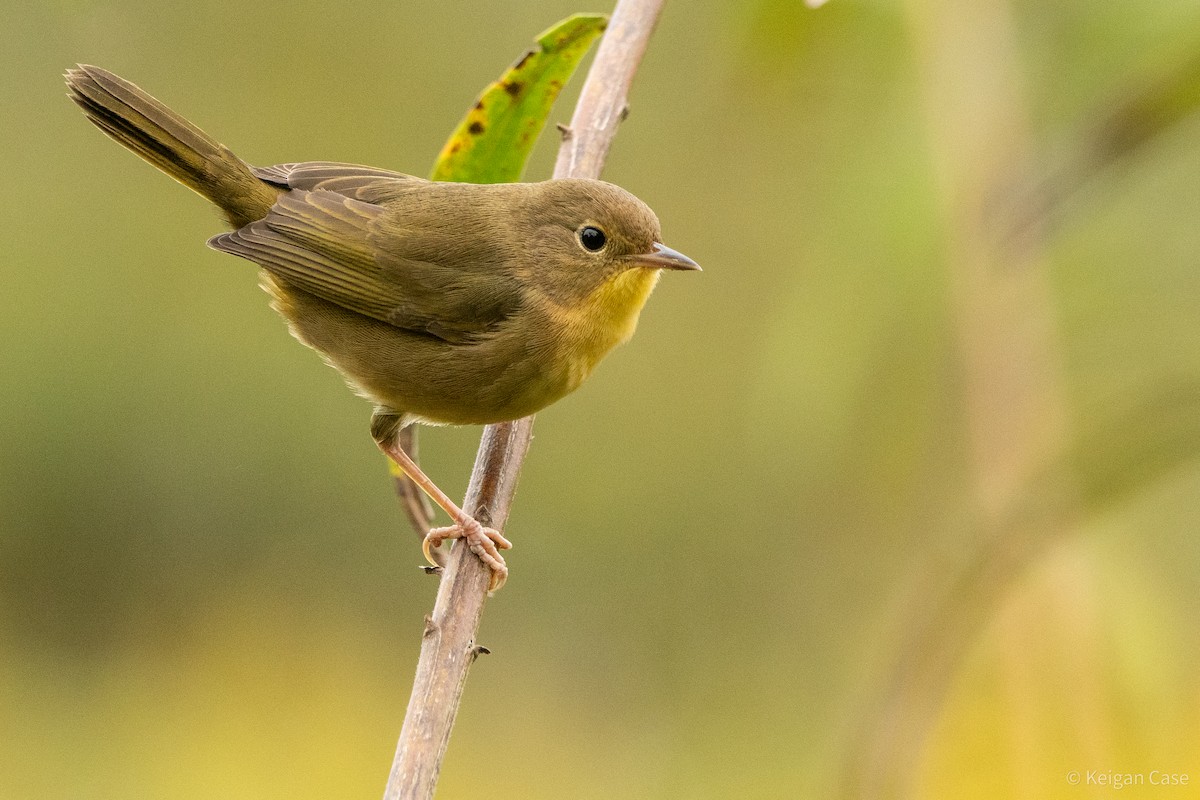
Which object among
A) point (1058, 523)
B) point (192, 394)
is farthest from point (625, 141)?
point (1058, 523)

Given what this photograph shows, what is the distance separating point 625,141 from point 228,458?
157 inches

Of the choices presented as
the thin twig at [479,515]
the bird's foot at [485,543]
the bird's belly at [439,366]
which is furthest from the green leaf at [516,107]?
the bird's foot at [485,543]

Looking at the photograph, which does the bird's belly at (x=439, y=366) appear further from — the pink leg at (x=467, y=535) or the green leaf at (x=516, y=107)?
the green leaf at (x=516, y=107)

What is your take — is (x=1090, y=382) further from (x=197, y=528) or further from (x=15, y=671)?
(x=15, y=671)

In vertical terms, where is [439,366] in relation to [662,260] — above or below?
below

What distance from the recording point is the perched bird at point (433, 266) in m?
3.97

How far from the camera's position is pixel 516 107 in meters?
3.70

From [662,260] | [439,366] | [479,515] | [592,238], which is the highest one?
[592,238]

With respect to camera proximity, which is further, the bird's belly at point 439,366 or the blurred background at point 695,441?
the bird's belly at point 439,366

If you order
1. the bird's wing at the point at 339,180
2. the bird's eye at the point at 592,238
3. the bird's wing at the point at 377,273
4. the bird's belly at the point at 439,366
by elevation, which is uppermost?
the bird's wing at the point at 339,180

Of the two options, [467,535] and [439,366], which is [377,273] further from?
[467,535]

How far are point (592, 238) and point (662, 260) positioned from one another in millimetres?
268

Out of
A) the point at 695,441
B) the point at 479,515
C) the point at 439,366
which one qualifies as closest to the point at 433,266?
the point at 439,366

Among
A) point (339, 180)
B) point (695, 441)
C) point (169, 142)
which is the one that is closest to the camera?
point (169, 142)
